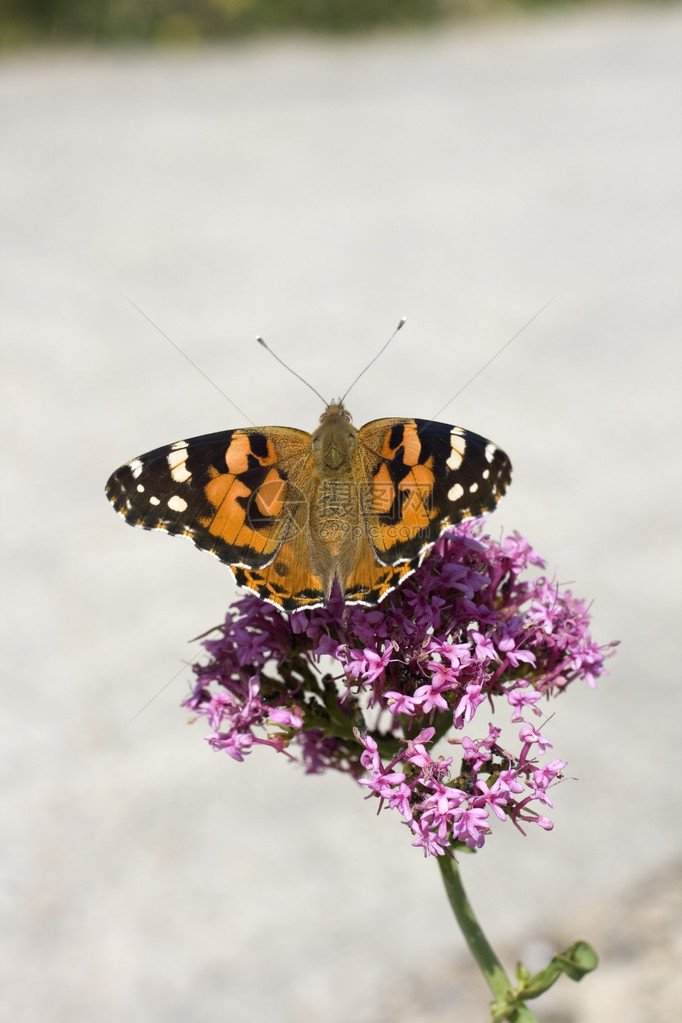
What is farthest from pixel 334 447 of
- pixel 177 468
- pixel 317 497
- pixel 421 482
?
pixel 177 468

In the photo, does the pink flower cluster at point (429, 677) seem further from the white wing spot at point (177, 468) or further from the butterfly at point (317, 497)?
the white wing spot at point (177, 468)

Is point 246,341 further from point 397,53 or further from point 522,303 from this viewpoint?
point 397,53

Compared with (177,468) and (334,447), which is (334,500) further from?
(177,468)

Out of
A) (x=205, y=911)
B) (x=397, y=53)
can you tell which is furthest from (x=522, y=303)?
(x=397, y=53)

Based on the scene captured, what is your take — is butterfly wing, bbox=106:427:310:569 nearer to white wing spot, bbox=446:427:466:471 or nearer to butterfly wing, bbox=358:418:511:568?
butterfly wing, bbox=358:418:511:568

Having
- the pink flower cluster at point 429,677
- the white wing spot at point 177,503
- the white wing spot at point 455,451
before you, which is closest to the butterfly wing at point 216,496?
the white wing spot at point 177,503
